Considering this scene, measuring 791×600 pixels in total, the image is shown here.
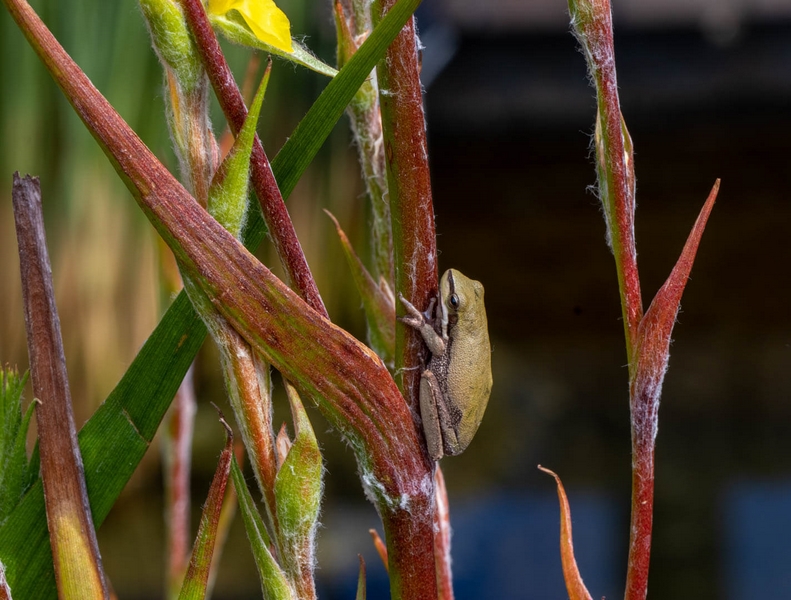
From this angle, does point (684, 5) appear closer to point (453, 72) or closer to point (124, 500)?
point (453, 72)

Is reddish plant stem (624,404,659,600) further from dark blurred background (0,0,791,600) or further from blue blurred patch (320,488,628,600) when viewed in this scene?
blue blurred patch (320,488,628,600)

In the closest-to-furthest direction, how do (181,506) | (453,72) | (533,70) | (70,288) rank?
(181,506), (70,288), (533,70), (453,72)

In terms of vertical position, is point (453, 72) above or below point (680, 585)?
above

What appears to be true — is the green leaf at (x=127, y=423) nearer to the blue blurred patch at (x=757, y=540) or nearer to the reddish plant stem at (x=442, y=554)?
the reddish plant stem at (x=442, y=554)

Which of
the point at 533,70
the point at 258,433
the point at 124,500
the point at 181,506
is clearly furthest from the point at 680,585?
the point at 258,433

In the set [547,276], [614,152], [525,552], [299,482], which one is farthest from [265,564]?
[547,276]

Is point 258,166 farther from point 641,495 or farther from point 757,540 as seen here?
point 757,540

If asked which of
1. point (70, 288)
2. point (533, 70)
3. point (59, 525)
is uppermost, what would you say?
point (533, 70)
